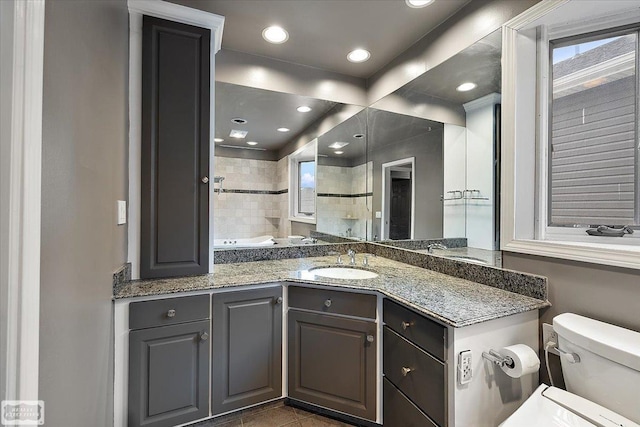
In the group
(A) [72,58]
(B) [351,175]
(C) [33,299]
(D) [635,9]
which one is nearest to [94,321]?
(C) [33,299]

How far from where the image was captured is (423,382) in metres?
1.23

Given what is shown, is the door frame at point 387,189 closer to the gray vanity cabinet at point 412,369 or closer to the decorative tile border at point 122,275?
the gray vanity cabinet at point 412,369

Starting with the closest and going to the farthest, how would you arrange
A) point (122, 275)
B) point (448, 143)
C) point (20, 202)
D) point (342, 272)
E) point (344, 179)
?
point (20, 202) < point (122, 275) < point (342, 272) < point (448, 143) < point (344, 179)

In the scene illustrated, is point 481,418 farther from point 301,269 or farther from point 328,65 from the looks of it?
point 328,65

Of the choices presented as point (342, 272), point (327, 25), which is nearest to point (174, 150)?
point (327, 25)

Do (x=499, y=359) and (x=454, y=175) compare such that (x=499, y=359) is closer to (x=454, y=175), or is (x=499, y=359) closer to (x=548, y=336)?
(x=548, y=336)

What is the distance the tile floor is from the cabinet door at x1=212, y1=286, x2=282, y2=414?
4.4 inches

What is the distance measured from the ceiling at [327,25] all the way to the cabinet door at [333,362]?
1.81 metres

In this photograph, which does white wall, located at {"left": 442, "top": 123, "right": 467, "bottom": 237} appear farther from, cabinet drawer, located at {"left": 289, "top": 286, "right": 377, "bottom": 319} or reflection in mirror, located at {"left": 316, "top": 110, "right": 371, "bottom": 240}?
cabinet drawer, located at {"left": 289, "top": 286, "right": 377, "bottom": 319}

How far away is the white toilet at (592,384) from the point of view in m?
0.90

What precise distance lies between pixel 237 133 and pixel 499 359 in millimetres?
2114

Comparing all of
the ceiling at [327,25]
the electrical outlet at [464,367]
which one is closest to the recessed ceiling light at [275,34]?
the ceiling at [327,25]

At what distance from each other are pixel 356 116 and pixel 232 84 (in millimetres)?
1115

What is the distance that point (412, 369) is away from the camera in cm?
129
